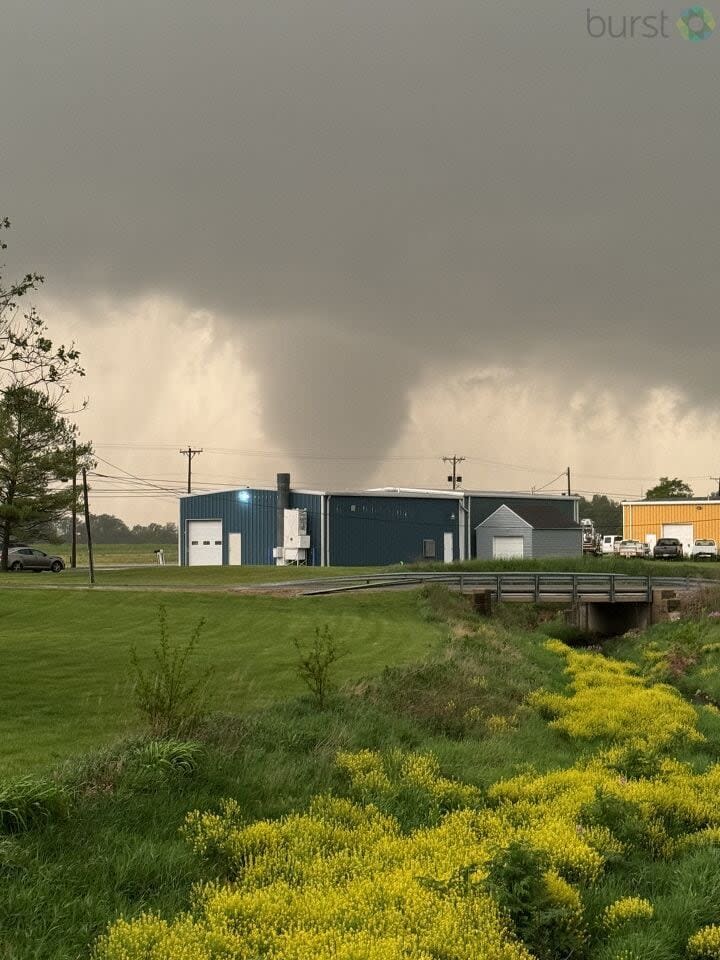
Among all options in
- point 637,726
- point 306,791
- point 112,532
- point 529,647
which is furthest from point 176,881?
point 112,532

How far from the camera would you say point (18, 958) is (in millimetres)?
5457

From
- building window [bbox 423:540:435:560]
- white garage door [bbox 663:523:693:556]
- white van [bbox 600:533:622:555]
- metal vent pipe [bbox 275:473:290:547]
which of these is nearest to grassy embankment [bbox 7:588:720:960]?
metal vent pipe [bbox 275:473:290:547]

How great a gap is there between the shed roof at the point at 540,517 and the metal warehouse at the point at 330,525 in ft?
1.33

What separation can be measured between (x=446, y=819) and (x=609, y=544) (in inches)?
2906

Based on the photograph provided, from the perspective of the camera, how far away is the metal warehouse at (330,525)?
54750 millimetres

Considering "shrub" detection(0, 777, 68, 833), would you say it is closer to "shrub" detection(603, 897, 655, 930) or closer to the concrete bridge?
"shrub" detection(603, 897, 655, 930)

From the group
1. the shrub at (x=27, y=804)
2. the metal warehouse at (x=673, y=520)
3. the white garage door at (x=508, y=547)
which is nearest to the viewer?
the shrub at (x=27, y=804)

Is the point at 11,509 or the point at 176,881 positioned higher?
→ the point at 11,509

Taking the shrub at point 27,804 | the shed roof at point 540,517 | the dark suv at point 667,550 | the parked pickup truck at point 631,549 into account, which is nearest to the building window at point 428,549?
Answer: the shed roof at point 540,517

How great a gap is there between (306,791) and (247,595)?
2238cm

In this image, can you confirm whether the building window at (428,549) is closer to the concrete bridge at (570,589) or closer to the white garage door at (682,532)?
the concrete bridge at (570,589)

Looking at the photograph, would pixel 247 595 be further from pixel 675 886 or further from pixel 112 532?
pixel 112 532

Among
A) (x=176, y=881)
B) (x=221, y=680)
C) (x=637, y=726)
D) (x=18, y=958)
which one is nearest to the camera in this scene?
(x=18, y=958)

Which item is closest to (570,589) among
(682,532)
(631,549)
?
(631,549)
